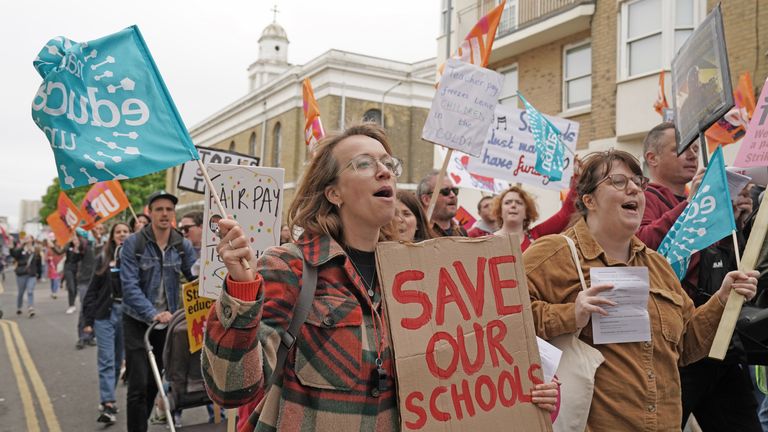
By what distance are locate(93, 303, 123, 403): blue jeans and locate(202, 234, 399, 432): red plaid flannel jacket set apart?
518cm

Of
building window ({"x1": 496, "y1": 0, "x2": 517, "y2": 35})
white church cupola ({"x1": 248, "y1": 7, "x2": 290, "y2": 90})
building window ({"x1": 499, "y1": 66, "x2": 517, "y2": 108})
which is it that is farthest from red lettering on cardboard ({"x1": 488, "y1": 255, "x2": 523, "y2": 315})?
white church cupola ({"x1": 248, "y1": 7, "x2": 290, "y2": 90})

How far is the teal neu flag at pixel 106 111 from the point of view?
230 centimetres

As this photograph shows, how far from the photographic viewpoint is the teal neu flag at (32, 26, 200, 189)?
7.55 feet

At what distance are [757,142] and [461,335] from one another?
2.61m

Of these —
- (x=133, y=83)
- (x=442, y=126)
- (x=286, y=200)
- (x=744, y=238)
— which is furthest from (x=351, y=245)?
(x=286, y=200)

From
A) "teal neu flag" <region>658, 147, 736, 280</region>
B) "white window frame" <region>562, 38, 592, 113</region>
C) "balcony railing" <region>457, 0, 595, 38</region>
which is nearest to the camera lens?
"teal neu flag" <region>658, 147, 736, 280</region>

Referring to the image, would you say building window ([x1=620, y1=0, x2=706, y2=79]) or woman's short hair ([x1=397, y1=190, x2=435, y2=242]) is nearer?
woman's short hair ([x1=397, y1=190, x2=435, y2=242])

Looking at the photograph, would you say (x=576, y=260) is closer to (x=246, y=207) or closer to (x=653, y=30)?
(x=246, y=207)

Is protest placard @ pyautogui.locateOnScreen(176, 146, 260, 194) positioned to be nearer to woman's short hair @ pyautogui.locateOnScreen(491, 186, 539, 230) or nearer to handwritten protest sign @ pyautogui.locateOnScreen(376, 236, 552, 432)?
woman's short hair @ pyautogui.locateOnScreen(491, 186, 539, 230)

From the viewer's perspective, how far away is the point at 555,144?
7.27 meters

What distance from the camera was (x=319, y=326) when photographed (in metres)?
2.00

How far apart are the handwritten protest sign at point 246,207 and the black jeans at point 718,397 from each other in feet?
8.48

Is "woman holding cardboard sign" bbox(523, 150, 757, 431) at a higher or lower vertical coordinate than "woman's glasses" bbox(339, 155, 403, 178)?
lower

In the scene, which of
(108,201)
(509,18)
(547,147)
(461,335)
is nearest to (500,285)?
(461,335)
